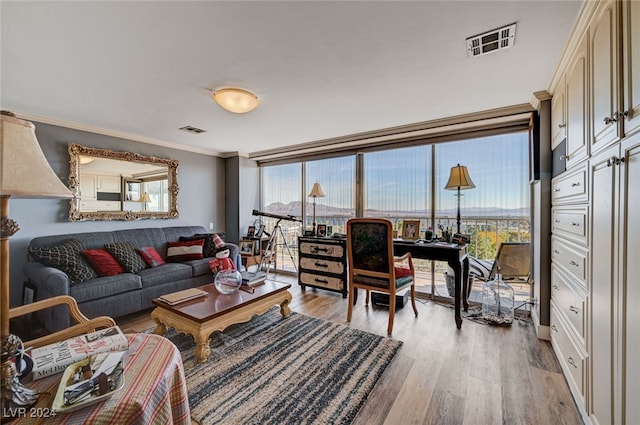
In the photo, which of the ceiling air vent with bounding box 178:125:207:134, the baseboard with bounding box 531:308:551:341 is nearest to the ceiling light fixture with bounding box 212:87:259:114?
the ceiling air vent with bounding box 178:125:207:134

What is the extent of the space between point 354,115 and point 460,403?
273 cm

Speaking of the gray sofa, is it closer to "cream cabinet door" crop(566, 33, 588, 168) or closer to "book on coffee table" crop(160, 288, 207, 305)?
"book on coffee table" crop(160, 288, 207, 305)

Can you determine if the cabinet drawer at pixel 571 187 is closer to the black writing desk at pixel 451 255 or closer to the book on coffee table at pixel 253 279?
the black writing desk at pixel 451 255

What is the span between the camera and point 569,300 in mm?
1758

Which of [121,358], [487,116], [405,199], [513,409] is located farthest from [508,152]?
[121,358]

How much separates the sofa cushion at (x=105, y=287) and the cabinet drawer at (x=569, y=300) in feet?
12.3

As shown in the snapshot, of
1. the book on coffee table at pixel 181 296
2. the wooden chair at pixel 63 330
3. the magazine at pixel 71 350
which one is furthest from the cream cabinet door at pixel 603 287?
the book on coffee table at pixel 181 296

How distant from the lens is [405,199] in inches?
148

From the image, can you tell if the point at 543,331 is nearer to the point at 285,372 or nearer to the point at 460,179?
the point at 460,179

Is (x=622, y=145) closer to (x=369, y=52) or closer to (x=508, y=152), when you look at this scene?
(x=369, y=52)

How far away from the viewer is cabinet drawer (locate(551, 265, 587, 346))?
1.53 metres

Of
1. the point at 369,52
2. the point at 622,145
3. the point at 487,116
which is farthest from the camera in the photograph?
the point at 487,116

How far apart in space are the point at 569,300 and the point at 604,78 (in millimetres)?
1354

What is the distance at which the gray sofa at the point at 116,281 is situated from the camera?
2395mm
